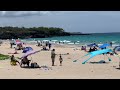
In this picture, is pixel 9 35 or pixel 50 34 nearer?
pixel 9 35

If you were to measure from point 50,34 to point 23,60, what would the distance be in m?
148

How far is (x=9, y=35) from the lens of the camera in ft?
481

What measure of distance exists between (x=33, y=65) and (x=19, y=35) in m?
131
